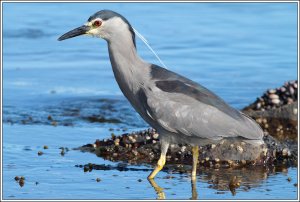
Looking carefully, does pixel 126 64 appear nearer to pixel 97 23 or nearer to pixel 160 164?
pixel 97 23

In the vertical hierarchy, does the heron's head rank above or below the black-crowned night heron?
above

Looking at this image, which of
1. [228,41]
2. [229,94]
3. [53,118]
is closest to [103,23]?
[53,118]

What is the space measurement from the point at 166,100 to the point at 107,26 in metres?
0.91

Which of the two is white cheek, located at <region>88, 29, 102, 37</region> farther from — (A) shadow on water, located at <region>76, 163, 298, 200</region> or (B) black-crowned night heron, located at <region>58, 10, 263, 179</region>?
(A) shadow on water, located at <region>76, 163, 298, 200</region>

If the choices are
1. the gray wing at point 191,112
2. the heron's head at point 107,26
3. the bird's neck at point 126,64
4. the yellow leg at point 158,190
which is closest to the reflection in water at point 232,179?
the yellow leg at point 158,190

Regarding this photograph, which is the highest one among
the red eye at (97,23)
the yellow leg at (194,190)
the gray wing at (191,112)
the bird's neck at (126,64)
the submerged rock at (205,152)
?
the red eye at (97,23)

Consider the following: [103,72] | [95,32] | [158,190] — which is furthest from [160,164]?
[103,72]

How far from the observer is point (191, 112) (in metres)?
8.23

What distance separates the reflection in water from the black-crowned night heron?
24 centimetres

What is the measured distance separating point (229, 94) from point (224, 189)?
5.24 metres

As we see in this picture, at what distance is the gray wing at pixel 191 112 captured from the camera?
8.14m

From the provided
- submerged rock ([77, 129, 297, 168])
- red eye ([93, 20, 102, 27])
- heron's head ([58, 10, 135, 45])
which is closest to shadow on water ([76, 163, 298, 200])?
submerged rock ([77, 129, 297, 168])

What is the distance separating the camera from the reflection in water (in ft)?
27.1

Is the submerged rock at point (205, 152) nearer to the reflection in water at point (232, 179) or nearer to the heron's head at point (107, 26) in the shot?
the reflection in water at point (232, 179)
